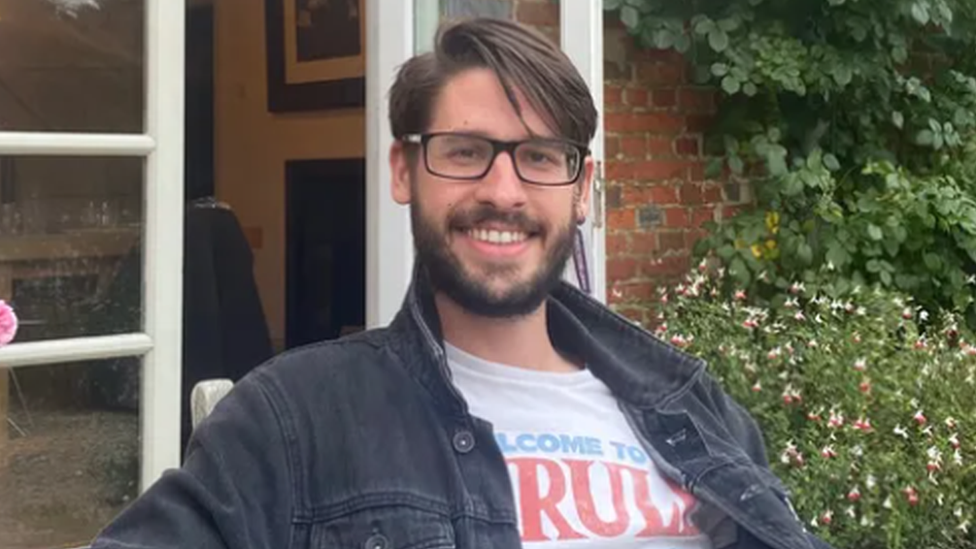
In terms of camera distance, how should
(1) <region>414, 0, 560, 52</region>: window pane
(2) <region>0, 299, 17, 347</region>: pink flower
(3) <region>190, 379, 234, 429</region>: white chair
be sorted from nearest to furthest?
(3) <region>190, 379, 234, 429</region>: white chair → (2) <region>0, 299, 17, 347</region>: pink flower → (1) <region>414, 0, 560, 52</region>: window pane

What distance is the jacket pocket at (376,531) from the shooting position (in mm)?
1481

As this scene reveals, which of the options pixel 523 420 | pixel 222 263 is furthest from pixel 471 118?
pixel 222 263

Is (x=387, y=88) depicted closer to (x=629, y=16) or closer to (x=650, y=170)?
(x=629, y=16)

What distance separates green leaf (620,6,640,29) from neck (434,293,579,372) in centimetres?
242

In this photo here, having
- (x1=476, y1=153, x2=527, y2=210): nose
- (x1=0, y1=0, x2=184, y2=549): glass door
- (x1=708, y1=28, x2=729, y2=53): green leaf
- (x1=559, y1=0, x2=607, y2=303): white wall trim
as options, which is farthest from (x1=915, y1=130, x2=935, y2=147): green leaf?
(x1=476, y1=153, x2=527, y2=210): nose

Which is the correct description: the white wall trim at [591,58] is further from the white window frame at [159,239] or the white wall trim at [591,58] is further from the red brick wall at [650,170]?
the white window frame at [159,239]

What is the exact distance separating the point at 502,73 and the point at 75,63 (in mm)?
1678

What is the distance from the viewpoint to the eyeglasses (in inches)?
64.6

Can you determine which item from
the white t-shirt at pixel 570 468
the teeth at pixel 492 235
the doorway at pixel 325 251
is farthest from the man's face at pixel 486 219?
the doorway at pixel 325 251

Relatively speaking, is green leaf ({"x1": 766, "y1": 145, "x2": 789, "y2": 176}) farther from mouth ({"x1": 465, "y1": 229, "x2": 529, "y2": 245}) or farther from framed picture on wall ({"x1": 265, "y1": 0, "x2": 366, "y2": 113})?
mouth ({"x1": 465, "y1": 229, "x2": 529, "y2": 245})

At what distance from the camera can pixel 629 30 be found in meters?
4.08

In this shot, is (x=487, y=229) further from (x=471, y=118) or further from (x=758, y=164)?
(x=758, y=164)

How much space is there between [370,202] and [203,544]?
2.03 meters

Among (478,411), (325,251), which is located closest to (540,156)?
(478,411)
